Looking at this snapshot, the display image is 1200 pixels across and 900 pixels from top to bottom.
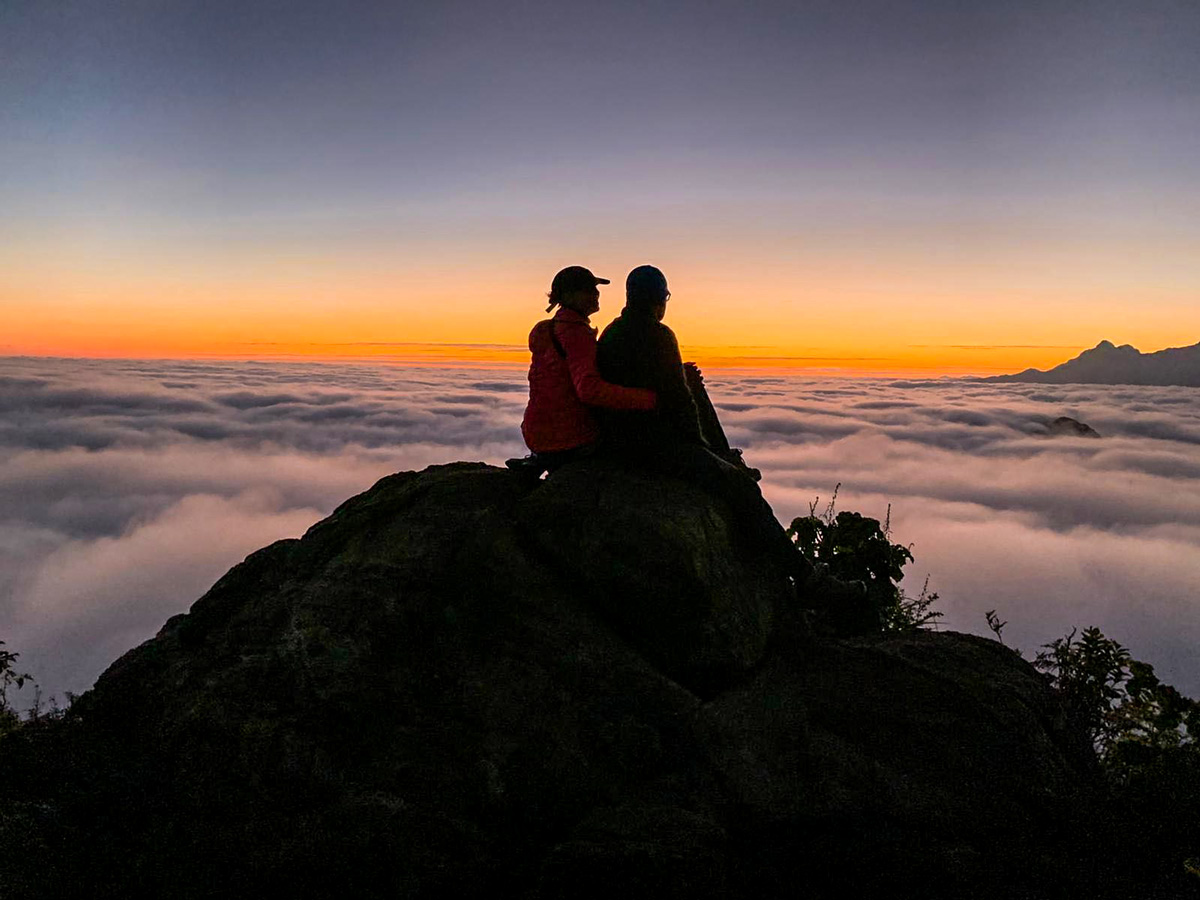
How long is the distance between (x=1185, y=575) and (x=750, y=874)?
144 metres

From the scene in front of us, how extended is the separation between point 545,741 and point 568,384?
3613mm

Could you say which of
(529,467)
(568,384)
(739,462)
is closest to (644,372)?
(568,384)

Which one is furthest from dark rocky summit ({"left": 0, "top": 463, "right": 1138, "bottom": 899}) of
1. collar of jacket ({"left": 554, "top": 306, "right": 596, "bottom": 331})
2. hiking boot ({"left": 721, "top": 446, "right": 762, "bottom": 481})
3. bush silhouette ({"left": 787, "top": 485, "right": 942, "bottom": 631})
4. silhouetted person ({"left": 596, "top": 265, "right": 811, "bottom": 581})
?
bush silhouette ({"left": 787, "top": 485, "right": 942, "bottom": 631})

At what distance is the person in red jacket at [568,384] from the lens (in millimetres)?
7039

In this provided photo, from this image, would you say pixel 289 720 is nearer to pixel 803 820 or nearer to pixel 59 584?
pixel 803 820

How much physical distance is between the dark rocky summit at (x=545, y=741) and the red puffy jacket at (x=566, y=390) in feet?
1.72

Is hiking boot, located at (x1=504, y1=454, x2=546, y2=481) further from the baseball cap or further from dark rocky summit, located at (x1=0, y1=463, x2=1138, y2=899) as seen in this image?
the baseball cap

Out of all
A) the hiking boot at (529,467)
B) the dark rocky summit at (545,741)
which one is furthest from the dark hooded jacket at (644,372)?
the hiking boot at (529,467)

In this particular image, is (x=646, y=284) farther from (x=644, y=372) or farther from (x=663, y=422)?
(x=663, y=422)

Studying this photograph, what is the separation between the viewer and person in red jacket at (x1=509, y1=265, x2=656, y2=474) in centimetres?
704

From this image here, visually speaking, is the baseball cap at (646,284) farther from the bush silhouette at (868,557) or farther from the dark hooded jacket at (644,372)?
the bush silhouette at (868,557)

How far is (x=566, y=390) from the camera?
7449 mm

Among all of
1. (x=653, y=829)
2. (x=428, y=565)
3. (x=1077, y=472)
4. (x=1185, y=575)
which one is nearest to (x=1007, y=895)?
(x=653, y=829)

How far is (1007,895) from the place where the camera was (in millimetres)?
4875
